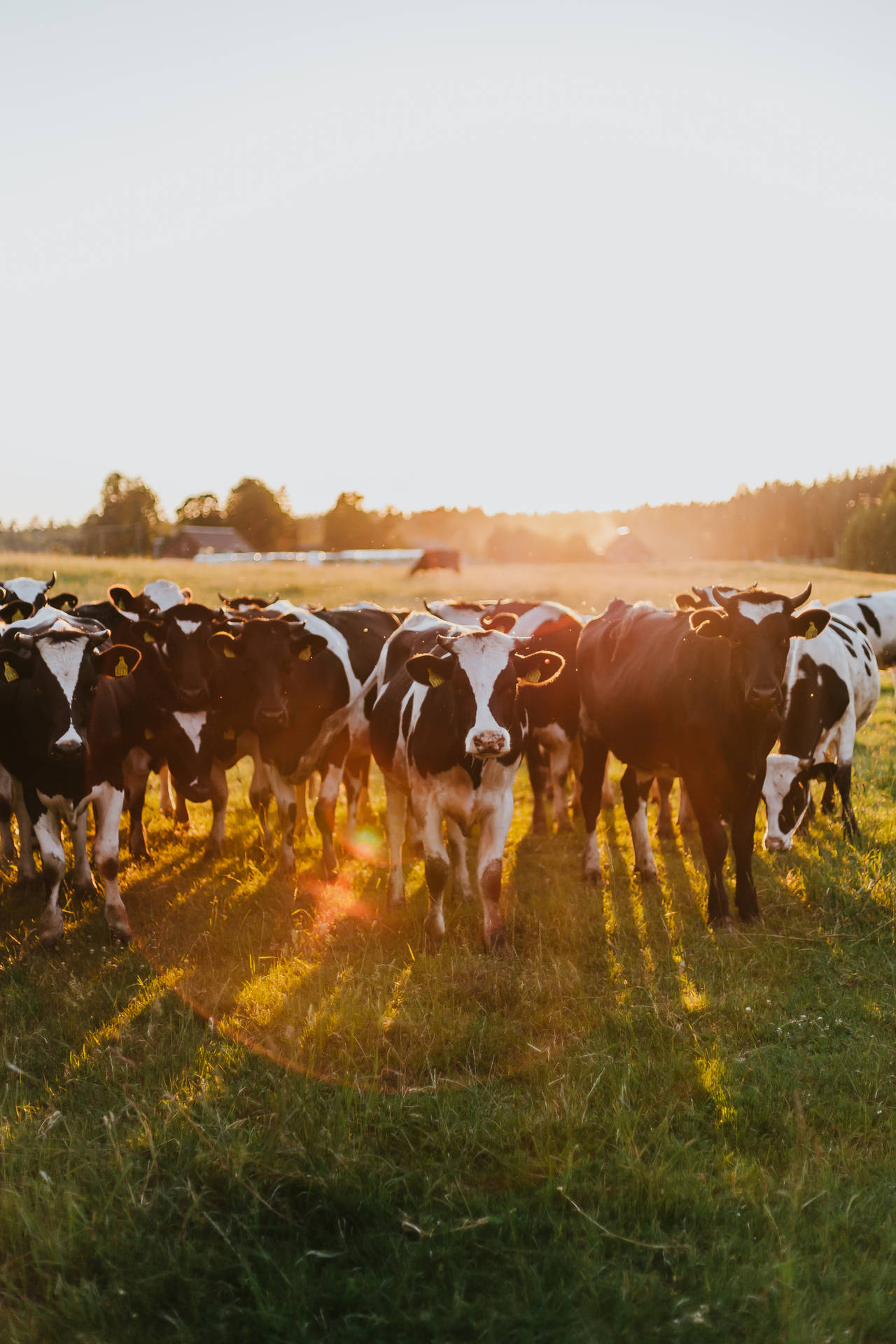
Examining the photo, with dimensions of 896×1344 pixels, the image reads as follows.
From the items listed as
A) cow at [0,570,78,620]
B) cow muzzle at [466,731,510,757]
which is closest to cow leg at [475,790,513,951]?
cow muzzle at [466,731,510,757]

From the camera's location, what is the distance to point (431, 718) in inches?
278

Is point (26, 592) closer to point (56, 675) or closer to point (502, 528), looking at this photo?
point (56, 675)

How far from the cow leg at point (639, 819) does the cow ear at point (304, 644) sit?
3.01 meters

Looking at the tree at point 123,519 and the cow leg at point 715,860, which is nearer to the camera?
the cow leg at point 715,860

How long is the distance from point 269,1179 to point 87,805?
13.0 ft

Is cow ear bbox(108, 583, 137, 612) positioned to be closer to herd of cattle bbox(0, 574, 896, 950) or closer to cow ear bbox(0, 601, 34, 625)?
herd of cattle bbox(0, 574, 896, 950)

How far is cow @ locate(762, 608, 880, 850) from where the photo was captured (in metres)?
9.00

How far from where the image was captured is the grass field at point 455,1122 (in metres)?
3.66

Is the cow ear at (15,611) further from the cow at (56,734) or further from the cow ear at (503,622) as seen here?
the cow ear at (503,622)

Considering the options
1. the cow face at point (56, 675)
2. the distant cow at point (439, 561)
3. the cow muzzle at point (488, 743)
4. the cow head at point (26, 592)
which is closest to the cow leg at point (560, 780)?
the cow muzzle at point (488, 743)

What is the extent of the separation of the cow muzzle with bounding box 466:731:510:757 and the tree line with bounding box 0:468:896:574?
3061 inches

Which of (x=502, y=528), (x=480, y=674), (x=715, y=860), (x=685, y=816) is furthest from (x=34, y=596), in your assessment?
(x=502, y=528)

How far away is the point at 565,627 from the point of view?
35.4 ft

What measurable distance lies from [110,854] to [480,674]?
3.04 meters
